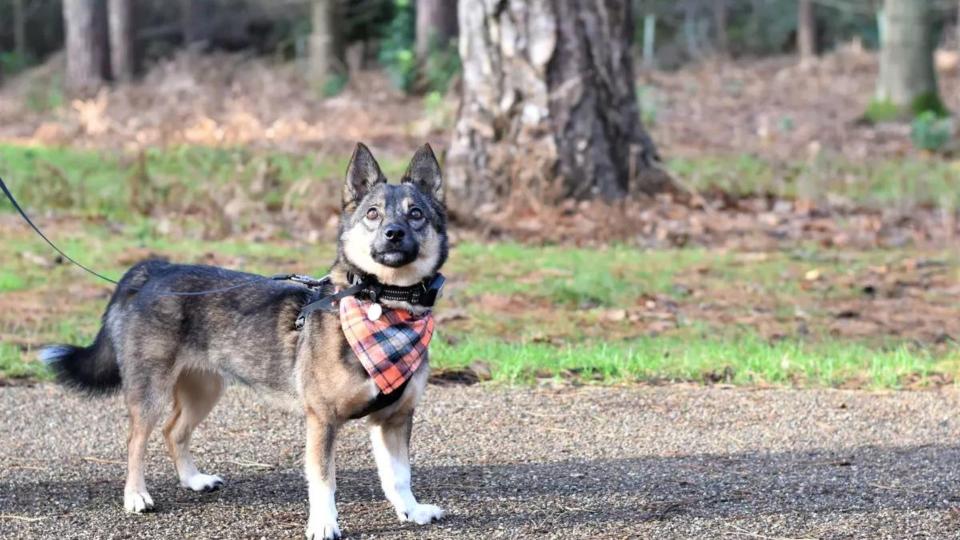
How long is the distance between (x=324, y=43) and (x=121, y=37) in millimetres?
4763

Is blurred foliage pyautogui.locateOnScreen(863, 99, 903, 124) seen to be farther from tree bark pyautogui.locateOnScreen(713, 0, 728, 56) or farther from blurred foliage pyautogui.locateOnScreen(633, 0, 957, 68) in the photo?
blurred foliage pyautogui.locateOnScreen(633, 0, 957, 68)

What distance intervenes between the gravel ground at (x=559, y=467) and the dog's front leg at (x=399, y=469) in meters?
0.09

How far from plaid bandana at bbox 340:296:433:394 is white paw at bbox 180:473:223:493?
1.12 m

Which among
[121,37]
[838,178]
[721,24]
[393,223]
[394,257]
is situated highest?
[721,24]

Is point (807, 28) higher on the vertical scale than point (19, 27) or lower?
lower

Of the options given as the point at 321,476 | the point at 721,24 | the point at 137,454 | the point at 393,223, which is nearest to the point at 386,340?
the point at 393,223

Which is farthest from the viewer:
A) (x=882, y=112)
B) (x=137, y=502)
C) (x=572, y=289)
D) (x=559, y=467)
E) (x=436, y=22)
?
(x=436, y=22)

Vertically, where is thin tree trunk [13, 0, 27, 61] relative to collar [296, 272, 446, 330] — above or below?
above

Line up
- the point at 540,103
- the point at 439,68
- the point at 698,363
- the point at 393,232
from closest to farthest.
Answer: the point at 393,232 → the point at 698,363 → the point at 540,103 → the point at 439,68

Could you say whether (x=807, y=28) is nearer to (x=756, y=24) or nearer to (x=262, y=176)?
(x=756, y=24)

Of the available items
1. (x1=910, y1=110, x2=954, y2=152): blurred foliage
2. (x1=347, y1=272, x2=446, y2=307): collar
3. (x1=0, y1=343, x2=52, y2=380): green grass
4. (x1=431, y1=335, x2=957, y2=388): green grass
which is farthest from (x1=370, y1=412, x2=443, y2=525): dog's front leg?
(x1=910, y1=110, x2=954, y2=152): blurred foliage

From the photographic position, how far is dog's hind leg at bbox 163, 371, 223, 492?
587 cm

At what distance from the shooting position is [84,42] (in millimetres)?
25359

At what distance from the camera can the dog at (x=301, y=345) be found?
16.9 ft
